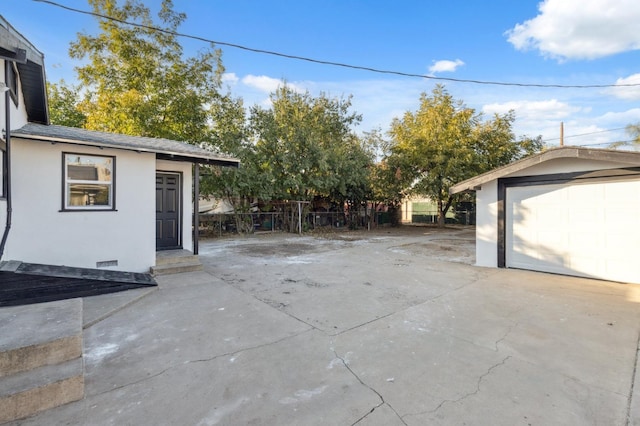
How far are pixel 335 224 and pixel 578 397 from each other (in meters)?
17.1

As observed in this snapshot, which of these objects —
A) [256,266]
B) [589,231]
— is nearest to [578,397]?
[589,231]

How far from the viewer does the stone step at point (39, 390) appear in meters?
2.04

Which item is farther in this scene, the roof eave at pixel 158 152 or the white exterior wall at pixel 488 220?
the white exterior wall at pixel 488 220

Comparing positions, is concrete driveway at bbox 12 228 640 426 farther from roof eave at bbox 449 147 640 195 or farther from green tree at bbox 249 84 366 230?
green tree at bbox 249 84 366 230

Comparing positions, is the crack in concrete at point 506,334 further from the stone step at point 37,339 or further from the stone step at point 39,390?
the stone step at point 37,339

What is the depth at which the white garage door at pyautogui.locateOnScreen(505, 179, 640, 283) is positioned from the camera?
5.64 m

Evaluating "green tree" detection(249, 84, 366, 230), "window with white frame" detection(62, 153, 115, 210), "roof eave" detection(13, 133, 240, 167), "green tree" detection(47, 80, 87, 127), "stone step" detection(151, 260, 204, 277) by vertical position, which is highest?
"green tree" detection(47, 80, 87, 127)

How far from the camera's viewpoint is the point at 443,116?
17.4 m

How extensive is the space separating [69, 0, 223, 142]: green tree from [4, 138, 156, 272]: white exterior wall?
9.46m

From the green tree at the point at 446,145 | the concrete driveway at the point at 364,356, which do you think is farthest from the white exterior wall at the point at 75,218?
the green tree at the point at 446,145

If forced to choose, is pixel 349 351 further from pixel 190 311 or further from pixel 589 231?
pixel 589 231

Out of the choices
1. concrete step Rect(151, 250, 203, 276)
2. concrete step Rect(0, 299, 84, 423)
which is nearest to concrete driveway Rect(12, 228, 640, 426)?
concrete step Rect(0, 299, 84, 423)

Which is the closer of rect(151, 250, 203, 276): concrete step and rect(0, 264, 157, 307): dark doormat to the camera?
rect(0, 264, 157, 307): dark doormat

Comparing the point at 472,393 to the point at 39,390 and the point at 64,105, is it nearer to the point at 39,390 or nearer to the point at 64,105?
the point at 39,390
